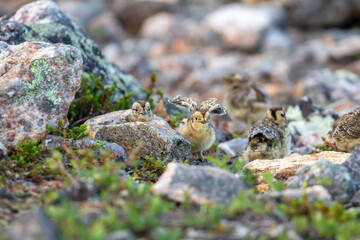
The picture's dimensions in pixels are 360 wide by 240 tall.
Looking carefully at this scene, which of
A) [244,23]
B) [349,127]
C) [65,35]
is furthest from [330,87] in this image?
[65,35]

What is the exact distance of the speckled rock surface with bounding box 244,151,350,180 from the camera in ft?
26.8

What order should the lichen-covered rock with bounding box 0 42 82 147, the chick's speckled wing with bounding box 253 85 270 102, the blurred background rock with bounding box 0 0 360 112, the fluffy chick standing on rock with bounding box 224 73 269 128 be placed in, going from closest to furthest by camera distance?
the lichen-covered rock with bounding box 0 42 82 147 < the fluffy chick standing on rock with bounding box 224 73 269 128 < the chick's speckled wing with bounding box 253 85 270 102 < the blurred background rock with bounding box 0 0 360 112

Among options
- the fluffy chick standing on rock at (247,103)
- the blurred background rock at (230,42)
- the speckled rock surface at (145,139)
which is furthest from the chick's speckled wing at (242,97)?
the speckled rock surface at (145,139)

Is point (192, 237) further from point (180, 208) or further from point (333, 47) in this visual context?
point (333, 47)

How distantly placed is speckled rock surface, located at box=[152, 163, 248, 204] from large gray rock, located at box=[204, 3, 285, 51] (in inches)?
921

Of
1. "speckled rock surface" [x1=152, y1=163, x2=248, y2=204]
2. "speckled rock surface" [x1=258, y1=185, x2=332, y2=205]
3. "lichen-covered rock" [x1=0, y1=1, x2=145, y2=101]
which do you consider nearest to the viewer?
"speckled rock surface" [x1=152, y1=163, x2=248, y2=204]

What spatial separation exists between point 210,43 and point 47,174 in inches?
935

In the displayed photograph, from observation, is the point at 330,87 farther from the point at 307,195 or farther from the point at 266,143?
the point at 307,195

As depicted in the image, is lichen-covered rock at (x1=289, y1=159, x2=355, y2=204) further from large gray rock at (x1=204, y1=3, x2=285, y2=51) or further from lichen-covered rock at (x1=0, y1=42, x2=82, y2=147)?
large gray rock at (x1=204, y1=3, x2=285, y2=51)

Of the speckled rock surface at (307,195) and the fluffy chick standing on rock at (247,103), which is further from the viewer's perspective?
the fluffy chick standing on rock at (247,103)

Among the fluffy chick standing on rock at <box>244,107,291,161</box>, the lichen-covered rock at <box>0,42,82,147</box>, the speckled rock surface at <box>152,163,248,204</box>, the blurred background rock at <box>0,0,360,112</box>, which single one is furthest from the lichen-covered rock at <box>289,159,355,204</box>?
the blurred background rock at <box>0,0,360,112</box>

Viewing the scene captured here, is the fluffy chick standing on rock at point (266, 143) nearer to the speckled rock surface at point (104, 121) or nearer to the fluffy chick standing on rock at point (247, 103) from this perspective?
the speckled rock surface at point (104, 121)

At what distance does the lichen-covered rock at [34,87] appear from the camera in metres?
7.95

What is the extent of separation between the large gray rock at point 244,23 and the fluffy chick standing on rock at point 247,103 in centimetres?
1390
